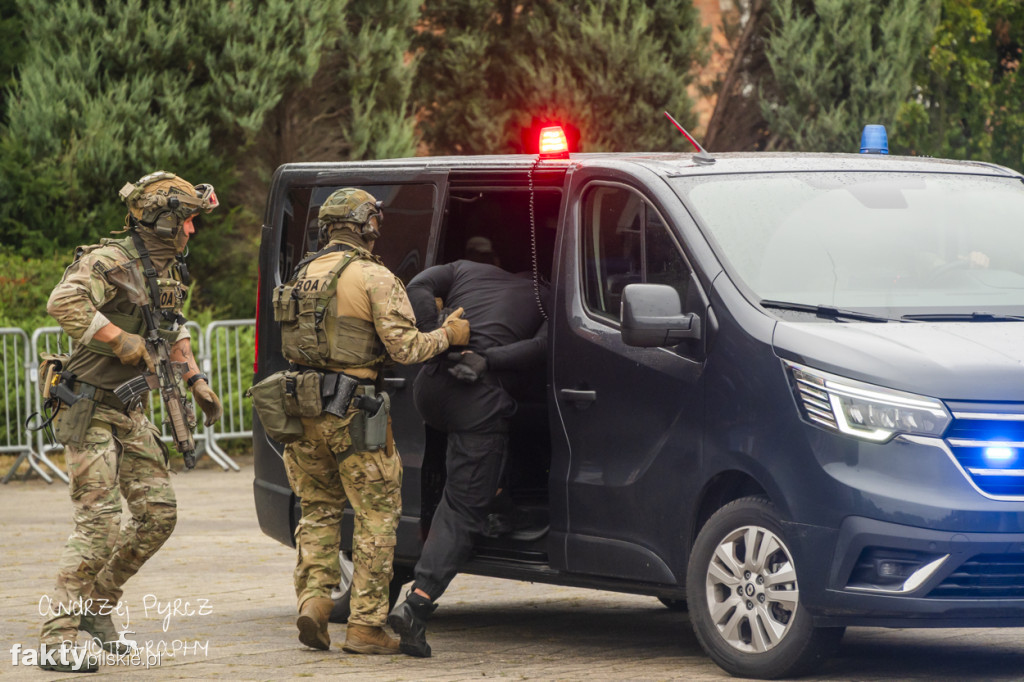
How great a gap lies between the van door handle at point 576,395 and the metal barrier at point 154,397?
808cm

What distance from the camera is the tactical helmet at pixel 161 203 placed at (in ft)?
24.9

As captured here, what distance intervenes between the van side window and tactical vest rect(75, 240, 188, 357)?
176cm

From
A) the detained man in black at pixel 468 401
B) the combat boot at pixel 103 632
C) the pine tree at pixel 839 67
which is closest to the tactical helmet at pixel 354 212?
the detained man in black at pixel 468 401

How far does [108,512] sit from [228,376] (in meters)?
9.15

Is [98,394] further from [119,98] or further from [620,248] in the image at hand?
[119,98]

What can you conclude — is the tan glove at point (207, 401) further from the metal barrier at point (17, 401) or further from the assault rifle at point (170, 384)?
the metal barrier at point (17, 401)

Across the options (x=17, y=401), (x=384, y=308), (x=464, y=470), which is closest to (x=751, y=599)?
(x=464, y=470)

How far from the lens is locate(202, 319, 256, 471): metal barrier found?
648 inches

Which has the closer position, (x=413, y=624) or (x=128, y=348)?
(x=128, y=348)

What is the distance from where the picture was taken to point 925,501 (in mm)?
6148

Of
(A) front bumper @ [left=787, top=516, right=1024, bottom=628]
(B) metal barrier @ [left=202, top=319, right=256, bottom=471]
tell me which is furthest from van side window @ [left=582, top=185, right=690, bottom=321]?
(B) metal barrier @ [left=202, top=319, right=256, bottom=471]

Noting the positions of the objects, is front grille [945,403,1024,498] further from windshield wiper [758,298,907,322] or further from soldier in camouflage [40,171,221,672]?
soldier in camouflage [40,171,221,672]

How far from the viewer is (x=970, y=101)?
21969 millimetres

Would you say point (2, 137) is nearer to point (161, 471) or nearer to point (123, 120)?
point (123, 120)
